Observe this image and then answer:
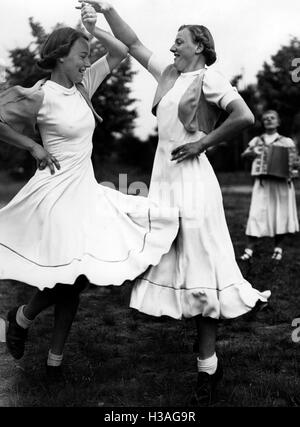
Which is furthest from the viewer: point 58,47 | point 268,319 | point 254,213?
point 254,213

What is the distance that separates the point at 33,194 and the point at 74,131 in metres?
0.44

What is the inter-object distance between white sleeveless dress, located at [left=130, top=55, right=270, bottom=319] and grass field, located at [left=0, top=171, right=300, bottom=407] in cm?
56

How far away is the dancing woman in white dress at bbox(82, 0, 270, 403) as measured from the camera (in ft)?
12.6

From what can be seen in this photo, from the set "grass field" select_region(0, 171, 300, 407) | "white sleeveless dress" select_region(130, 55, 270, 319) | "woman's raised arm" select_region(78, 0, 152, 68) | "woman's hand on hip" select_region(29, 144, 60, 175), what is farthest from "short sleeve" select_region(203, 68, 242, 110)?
"grass field" select_region(0, 171, 300, 407)

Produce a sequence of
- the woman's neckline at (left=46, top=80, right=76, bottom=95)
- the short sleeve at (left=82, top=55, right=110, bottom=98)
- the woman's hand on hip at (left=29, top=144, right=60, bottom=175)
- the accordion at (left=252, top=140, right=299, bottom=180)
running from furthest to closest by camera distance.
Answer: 1. the accordion at (left=252, top=140, right=299, bottom=180)
2. the short sleeve at (left=82, top=55, right=110, bottom=98)
3. the woman's neckline at (left=46, top=80, right=76, bottom=95)
4. the woman's hand on hip at (left=29, top=144, right=60, bottom=175)

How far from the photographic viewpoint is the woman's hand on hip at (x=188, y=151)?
384cm

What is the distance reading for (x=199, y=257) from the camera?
12.7ft

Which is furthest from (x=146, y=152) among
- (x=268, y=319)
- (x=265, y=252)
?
(x=268, y=319)

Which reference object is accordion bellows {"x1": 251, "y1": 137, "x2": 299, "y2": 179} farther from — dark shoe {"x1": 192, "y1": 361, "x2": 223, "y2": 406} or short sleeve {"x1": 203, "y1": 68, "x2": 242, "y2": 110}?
dark shoe {"x1": 192, "y1": 361, "x2": 223, "y2": 406}

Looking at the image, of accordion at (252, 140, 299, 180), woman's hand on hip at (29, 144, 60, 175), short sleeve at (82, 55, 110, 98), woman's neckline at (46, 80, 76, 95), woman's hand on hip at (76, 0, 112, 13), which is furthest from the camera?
accordion at (252, 140, 299, 180)

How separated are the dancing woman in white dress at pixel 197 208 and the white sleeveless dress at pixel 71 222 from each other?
146 mm

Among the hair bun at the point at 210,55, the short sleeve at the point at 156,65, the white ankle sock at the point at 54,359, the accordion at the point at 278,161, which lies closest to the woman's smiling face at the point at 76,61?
the short sleeve at the point at 156,65

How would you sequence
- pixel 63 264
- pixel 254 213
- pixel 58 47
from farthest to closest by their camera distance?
pixel 254 213 → pixel 58 47 → pixel 63 264

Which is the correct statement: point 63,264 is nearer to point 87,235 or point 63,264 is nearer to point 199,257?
point 87,235
